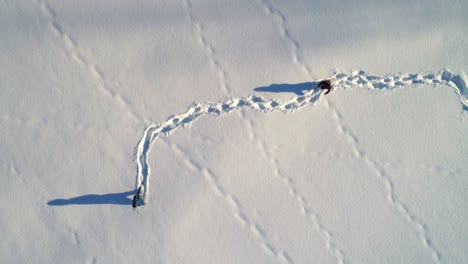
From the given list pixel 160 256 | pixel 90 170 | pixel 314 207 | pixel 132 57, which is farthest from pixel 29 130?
pixel 314 207

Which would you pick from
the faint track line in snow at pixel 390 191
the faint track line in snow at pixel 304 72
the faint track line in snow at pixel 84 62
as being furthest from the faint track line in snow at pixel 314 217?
the faint track line in snow at pixel 84 62

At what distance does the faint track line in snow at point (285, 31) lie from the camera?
0.79 m

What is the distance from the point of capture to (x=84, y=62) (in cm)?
78

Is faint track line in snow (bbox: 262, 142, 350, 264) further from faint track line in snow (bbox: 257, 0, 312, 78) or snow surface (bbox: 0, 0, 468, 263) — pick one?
faint track line in snow (bbox: 257, 0, 312, 78)

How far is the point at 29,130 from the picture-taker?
0.78m

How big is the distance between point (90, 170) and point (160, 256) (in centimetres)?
22

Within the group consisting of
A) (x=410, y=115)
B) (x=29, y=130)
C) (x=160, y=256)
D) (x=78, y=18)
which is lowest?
(x=160, y=256)

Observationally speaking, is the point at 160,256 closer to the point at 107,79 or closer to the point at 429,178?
the point at 107,79

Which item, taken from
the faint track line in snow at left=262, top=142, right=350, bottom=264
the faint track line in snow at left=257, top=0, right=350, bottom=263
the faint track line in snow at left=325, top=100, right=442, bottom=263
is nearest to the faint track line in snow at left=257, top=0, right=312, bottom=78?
the faint track line in snow at left=257, top=0, right=350, bottom=263

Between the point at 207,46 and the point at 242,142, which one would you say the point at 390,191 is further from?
the point at 207,46

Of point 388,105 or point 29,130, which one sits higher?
point 29,130

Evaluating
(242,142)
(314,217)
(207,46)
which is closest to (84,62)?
(207,46)

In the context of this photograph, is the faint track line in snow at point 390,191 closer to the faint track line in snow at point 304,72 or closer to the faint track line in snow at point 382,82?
the faint track line in snow at point 382,82

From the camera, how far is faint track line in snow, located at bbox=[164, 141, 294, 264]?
787 millimetres
